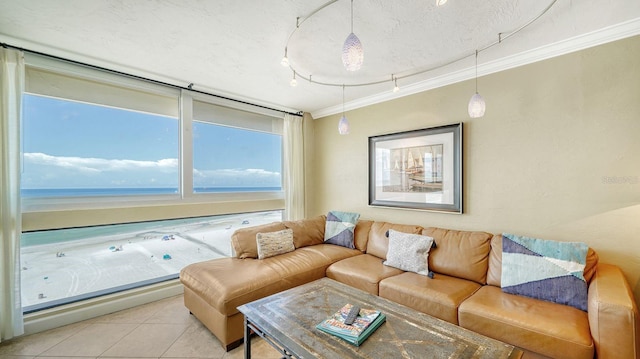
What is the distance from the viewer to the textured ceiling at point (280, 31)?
168 cm

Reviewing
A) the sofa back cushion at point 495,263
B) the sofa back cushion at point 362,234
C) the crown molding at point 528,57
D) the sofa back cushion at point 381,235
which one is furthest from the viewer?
the sofa back cushion at point 362,234

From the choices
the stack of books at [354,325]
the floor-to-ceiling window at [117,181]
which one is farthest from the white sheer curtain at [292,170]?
the stack of books at [354,325]

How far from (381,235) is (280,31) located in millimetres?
2375

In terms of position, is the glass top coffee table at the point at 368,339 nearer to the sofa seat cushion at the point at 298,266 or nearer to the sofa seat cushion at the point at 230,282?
the sofa seat cushion at the point at 230,282

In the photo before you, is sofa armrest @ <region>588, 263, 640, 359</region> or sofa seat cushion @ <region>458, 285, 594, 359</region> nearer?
sofa armrest @ <region>588, 263, 640, 359</region>

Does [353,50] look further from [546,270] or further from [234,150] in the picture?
[234,150]

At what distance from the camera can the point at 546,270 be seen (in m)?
1.88

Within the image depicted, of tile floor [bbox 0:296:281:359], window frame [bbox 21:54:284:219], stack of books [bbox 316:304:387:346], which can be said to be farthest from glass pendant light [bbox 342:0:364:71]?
window frame [bbox 21:54:284:219]

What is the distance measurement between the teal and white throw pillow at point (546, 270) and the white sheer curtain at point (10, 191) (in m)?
4.01

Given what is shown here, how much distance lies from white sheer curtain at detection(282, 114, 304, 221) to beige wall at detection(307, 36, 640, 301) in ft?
6.11

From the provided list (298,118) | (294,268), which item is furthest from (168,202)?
(298,118)

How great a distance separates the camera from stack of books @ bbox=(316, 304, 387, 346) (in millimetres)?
1305

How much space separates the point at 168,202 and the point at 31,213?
1.08 metres

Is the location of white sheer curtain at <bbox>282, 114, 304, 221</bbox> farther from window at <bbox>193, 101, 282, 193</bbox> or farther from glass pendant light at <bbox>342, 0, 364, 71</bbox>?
glass pendant light at <bbox>342, 0, 364, 71</bbox>
